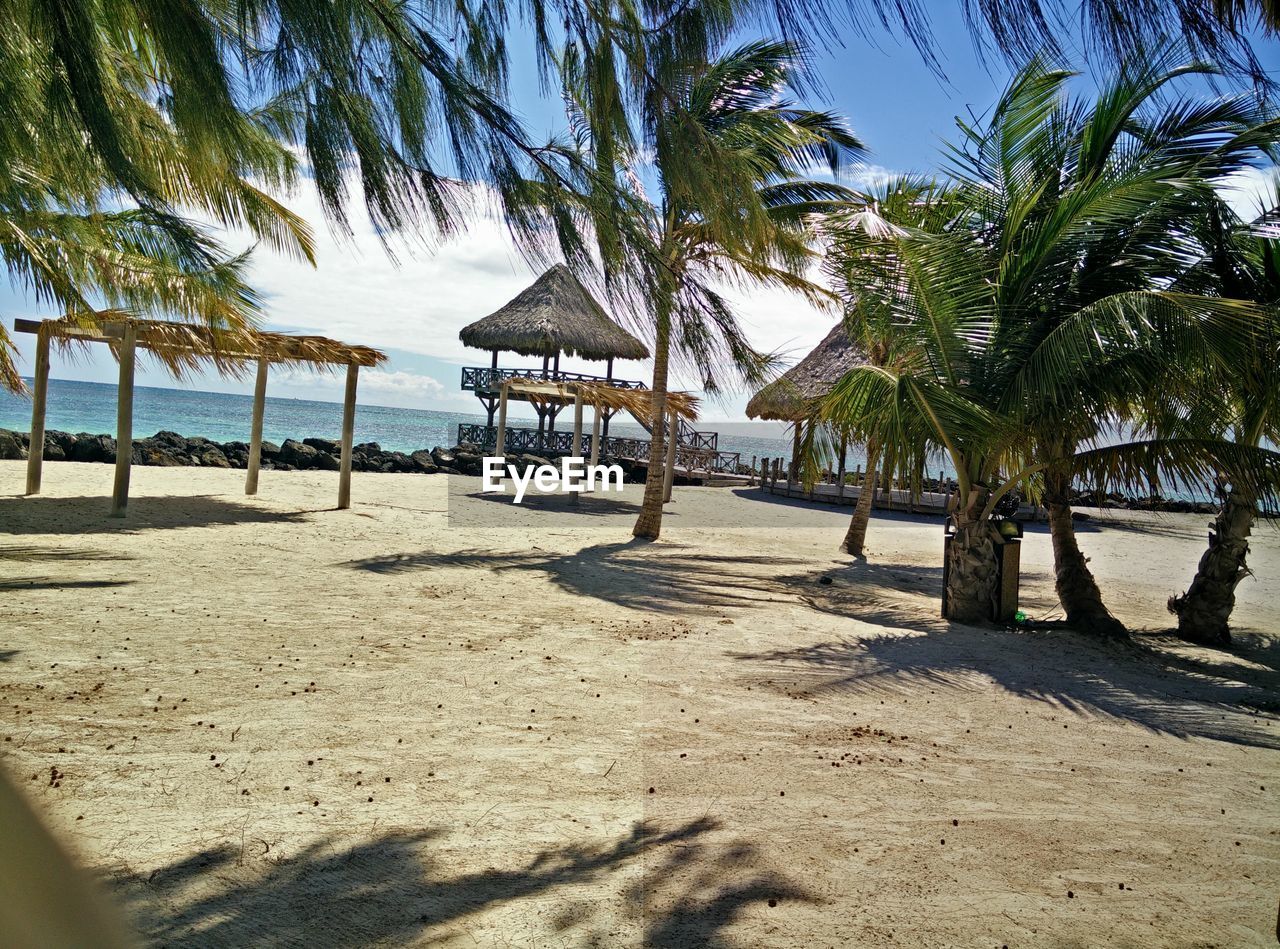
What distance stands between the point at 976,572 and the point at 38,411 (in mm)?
11502

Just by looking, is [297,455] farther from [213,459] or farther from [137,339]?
[137,339]

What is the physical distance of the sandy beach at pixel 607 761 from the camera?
8.91 feet

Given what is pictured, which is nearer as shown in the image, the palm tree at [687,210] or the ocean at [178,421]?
the palm tree at [687,210]

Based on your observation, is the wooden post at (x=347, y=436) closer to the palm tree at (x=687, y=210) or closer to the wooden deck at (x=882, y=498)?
the palm tree at (x=687, y=210)

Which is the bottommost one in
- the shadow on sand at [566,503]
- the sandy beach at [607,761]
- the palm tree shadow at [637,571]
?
the sandy beach at [607,761]

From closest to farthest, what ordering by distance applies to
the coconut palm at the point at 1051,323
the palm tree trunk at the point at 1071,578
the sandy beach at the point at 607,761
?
the sandy beach at the point at 607,761 < the coconut palm at the point at 1051,323 < the palm tree trunk at the point at 1071,578

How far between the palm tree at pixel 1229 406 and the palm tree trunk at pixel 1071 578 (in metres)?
0.81

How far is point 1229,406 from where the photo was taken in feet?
24.7

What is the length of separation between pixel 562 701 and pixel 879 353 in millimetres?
9133

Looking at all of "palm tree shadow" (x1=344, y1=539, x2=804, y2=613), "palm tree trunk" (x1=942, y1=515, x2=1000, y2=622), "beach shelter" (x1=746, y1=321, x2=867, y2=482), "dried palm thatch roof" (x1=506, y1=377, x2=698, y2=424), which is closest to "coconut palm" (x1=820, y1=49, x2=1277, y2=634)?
"palm tree trunk" (x1=942, y1=515, x2=1000, y2=622)

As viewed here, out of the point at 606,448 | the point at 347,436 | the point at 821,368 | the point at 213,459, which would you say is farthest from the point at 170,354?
the point at 606,448

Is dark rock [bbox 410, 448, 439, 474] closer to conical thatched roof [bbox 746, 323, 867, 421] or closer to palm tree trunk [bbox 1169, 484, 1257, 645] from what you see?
conical thatched roof [bbox 746, 323, 867, 421]

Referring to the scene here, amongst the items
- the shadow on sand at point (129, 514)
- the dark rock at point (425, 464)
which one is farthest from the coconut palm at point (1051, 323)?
the dark rock at point (425, 464)

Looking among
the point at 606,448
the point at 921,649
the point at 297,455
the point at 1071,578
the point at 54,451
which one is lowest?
the point at 921,649
